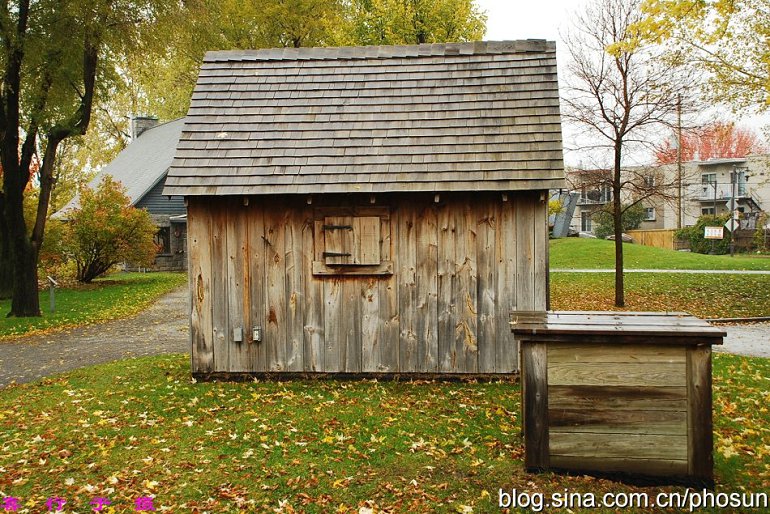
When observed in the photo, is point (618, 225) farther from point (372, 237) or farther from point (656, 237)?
point (656, 237)

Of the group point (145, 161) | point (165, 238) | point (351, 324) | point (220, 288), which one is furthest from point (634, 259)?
point (145, 161)

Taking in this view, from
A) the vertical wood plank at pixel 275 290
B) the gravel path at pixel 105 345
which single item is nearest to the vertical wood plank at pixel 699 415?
the vertical wood plank at pixel 275 290

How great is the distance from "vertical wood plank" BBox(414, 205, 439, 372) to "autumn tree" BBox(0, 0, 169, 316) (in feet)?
41.1

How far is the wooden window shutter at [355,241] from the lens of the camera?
Answer: 30.9 ft

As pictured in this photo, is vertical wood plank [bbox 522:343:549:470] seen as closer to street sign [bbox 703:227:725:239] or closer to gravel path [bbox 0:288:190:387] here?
gravel path [bbox 0:288:190:387]

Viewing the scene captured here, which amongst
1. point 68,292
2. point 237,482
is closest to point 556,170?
point 237,482

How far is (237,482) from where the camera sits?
18.8 feet

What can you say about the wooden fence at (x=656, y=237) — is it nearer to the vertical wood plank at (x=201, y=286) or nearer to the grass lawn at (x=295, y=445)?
the grass lawn at (x=295, y=445)

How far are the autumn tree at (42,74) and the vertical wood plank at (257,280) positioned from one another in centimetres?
1084

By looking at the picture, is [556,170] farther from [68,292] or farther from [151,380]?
[68,292]

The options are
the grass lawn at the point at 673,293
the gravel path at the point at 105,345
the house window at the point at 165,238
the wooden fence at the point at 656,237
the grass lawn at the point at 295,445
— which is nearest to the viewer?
the grass lawn at the point at 295,445

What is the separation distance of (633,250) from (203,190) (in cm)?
2927

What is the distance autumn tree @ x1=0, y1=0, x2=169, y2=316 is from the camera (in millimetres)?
16766

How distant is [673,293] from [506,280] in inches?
535
